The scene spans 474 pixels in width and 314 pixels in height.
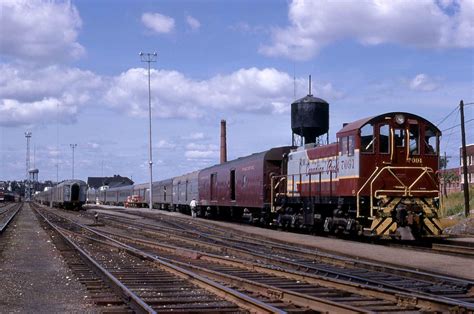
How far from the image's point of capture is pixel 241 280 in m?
11.2

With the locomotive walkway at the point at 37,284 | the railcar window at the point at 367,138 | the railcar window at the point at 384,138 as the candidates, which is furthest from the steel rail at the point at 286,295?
the railcar window at the point at 384,138

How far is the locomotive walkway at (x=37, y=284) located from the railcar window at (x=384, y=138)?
10.3m

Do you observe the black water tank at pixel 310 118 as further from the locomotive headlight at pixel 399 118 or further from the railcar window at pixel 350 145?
the locomotive headlight at pixel 399 118

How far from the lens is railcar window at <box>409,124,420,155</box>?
2066cm

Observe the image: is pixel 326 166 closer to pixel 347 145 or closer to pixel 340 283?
pixel 347 145

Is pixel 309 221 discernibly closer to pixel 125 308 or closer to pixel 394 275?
pixel 394 275

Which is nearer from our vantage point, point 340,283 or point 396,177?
point 340,283

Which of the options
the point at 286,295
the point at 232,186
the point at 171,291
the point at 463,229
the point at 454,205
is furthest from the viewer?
the point at 454,205

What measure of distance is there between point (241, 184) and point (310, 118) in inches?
337

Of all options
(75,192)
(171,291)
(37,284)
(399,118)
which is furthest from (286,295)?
(75,192)

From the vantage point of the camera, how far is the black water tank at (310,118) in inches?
1560

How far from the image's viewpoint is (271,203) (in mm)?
28688

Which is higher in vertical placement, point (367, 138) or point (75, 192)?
point (367, 138)

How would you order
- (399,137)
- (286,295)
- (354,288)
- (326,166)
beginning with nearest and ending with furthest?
(286,295) < (354,288) < (399,137) < (326,166)
